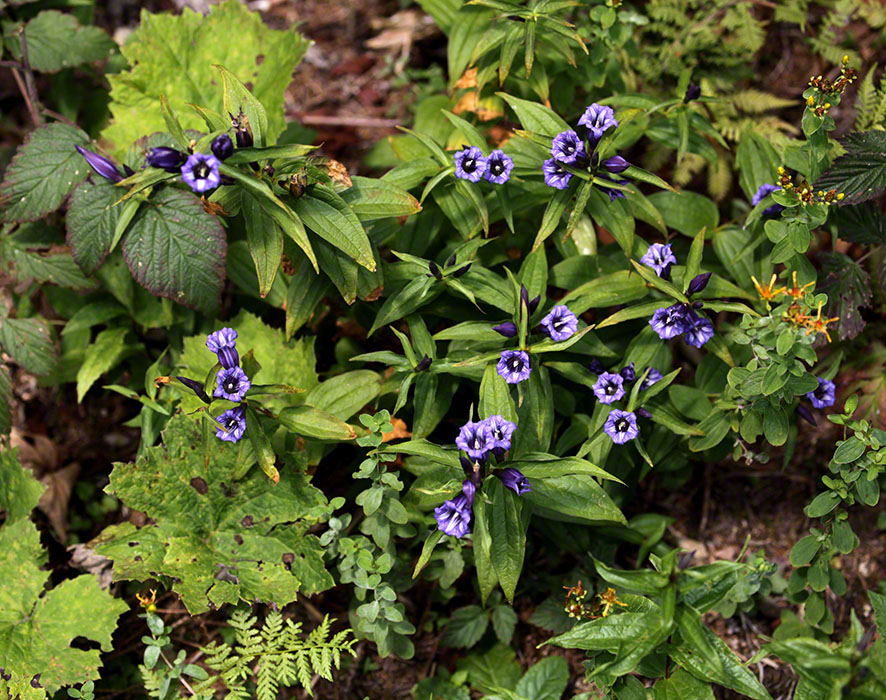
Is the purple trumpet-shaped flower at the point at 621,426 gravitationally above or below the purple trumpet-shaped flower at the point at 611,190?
below

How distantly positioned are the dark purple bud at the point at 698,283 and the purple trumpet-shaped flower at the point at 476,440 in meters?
1.13

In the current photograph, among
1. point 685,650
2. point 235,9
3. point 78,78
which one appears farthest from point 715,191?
point 78,78

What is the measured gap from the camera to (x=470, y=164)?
132 inches

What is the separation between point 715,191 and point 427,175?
1853 millimetres

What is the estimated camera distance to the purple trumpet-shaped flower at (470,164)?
334cm

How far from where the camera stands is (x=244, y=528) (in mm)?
3666

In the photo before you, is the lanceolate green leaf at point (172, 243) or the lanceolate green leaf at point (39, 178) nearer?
the lanceolate green leaf at point (172, 243)

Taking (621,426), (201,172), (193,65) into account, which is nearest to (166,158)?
(201,172)

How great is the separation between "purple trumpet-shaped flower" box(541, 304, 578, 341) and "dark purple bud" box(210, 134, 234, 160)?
1.45m

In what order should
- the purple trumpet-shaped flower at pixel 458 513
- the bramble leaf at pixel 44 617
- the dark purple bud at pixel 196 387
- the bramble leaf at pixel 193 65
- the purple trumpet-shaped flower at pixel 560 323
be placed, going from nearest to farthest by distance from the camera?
the purple trumpet-shaped flower at pixel 458 513 → the dark purple bud at pixel 196 387 → the purple trumpet-shaped flower at pixel 560 323 → the bramble leaf at pixel 44 617 → the bramble leaf at pixel 193 65

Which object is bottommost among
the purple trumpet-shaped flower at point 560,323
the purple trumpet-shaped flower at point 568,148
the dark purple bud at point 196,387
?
the dark purple bud at point 196,387

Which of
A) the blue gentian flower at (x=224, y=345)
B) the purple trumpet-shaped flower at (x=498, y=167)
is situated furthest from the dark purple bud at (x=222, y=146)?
the purple trumpet-shaped flower at (x=498, y=167)

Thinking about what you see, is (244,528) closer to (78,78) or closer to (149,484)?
(149,484)

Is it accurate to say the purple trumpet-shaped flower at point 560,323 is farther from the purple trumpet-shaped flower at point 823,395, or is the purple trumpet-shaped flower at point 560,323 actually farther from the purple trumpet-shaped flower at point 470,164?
the purple trumpet-shaped flower at point 823,395
